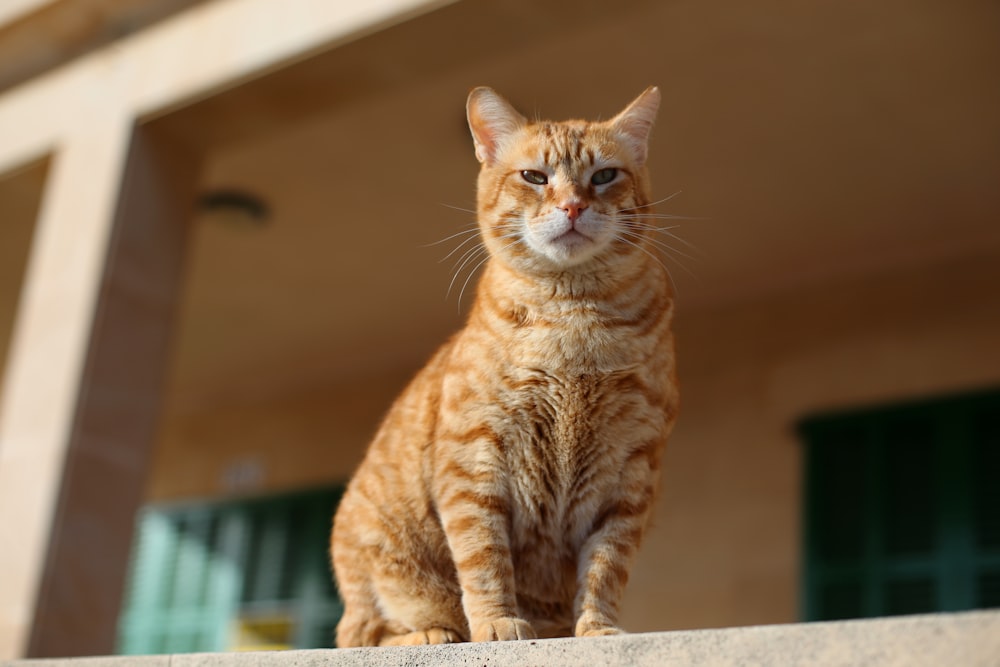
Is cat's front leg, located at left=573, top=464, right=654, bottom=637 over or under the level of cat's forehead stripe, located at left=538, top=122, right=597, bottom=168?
under

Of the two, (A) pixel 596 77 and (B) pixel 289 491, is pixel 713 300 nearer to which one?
(A) pixel 596 77

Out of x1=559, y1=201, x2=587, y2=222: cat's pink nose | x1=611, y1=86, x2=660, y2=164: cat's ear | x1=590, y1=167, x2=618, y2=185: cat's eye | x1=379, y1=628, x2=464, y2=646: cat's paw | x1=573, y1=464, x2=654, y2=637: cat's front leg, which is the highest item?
x1=611, y1=86, x2=660, y2=164: cat's ear

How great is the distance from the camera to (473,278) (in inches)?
165

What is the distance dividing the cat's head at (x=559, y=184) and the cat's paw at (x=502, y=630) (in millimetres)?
623

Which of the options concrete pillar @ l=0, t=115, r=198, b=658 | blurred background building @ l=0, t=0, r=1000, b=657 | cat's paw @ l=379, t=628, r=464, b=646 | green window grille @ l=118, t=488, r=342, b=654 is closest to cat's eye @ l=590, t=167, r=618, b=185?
cat's paw @ l=379, t=628, r=464, b=646

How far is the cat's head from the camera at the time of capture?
6.40 ft

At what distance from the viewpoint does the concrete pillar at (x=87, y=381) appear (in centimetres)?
348

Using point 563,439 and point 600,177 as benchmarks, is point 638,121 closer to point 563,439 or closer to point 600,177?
point 600,177

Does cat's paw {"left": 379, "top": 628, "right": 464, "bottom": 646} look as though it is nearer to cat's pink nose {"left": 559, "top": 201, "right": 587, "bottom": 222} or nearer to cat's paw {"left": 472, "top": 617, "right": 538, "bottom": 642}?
cat's paw {"left": 472, "top": 617, "right": 538, "bottom": 642}

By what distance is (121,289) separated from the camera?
3.85 metres

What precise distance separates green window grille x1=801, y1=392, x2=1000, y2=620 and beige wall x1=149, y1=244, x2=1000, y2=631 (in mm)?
128

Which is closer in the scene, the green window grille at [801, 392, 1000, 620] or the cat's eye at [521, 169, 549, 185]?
the cat's eye at [521, 169, 549, 185]

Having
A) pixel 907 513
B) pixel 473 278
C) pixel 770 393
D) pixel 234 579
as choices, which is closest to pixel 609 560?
pixel 473 278

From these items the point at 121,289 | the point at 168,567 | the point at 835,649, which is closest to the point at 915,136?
the point at 121,289
